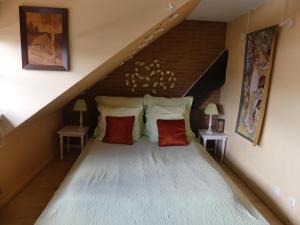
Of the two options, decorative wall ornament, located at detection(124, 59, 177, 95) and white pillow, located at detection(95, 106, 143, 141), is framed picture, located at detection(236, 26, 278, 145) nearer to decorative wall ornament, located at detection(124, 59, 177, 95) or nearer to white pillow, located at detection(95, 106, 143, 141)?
decorative wall ornament, located at detection(124, 59, 177, 95)

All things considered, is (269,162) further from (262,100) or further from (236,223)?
(236,223)

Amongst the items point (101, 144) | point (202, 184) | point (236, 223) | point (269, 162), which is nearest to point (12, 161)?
point (101, 144)

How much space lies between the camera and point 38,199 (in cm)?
239

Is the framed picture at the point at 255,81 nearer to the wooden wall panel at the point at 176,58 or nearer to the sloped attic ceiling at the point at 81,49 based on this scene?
the wooden wall panel at the point at 176,58

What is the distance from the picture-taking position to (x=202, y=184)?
75.7 inches

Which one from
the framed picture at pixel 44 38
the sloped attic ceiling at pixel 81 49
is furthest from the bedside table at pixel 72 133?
the framed picture at pixel 44 38

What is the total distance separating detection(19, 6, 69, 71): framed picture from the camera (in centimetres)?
180

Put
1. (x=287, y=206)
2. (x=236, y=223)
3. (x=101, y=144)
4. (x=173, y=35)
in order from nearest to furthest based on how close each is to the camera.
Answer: (x=236, y=223) < (x=287, y=206) < (x=101, y=144) < (x=173, y=35)

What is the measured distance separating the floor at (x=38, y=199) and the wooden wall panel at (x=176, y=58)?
107 centimetres

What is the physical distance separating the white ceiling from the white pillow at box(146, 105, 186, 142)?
52.2 inches

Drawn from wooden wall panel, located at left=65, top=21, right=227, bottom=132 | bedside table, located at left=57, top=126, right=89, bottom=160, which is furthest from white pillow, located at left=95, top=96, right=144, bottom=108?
bedside table, located at left=57, top=126, right=89, bottom=160

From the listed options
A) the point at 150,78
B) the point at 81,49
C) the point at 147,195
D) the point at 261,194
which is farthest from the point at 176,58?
the point at 147,195

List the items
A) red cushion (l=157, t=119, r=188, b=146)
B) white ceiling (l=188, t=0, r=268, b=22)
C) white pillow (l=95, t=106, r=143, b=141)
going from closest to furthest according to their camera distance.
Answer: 1. white ceiling (l=188, t=0, r=268, b=22)
2. red cushion (l=157, t=119, r=188, b=146)
3. white pillow (l=95, t=106, r=143, b=141)

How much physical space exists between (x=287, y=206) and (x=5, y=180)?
2.73 meters
